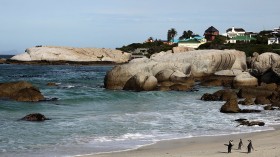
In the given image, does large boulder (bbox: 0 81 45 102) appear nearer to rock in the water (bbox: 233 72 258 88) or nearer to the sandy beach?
the sandy beach

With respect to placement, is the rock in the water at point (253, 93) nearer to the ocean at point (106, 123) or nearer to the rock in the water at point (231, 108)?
the ocean at point (106, 123)

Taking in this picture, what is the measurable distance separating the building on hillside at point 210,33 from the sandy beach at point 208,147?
115 meters

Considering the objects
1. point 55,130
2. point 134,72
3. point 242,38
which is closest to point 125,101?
point 134,72

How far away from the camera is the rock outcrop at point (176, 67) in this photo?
1613 inches

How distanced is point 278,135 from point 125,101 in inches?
606

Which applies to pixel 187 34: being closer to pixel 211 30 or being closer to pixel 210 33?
pixel 211 30

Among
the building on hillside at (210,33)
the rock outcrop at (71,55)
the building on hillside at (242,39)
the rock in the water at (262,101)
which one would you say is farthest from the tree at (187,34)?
the rock in the water at (262,101)

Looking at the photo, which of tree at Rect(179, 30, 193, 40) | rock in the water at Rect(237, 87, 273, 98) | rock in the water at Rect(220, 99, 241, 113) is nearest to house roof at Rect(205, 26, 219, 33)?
tree at Rect(179, 30, 193, 40)

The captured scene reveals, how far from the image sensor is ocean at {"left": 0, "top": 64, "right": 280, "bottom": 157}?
17031 millimetres

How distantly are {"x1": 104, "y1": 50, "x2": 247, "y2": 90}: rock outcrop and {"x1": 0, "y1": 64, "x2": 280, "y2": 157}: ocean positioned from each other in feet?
19.2

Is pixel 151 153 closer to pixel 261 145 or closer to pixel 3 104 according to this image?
pixel 261 145

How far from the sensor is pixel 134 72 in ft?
134

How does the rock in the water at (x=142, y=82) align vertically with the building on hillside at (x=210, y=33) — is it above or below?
below

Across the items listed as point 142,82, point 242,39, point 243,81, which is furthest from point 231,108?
point 242,39
